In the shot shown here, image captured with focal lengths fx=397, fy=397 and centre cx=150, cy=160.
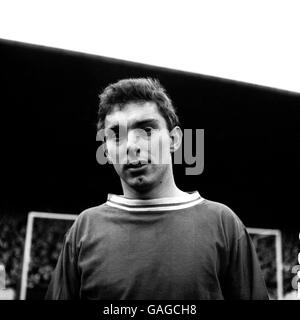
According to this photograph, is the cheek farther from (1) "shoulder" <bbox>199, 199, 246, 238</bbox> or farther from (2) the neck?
(1) "shoulder" <bbox>199, 199, 246, 238</bbox>

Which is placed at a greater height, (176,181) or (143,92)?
(143,92)

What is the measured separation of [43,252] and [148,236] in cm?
57

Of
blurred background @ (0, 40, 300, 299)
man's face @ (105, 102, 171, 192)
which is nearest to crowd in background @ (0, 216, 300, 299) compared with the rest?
blurred background @ (0, 40, 300, 299)

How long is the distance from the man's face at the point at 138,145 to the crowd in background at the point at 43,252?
1.22ft

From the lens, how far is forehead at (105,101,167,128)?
37.5 inches

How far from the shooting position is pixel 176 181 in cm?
107

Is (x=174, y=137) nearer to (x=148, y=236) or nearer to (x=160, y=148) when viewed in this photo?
(x=160, y=148)

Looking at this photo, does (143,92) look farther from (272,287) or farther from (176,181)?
(272,287)

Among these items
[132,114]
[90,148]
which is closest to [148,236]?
[132,114]

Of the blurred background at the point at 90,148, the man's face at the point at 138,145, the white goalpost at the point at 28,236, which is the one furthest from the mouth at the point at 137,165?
the white goalpost at the point at 28,236

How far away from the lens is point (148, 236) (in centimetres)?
92

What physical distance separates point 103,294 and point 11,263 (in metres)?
Result: 0.49

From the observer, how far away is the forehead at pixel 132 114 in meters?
0.95
